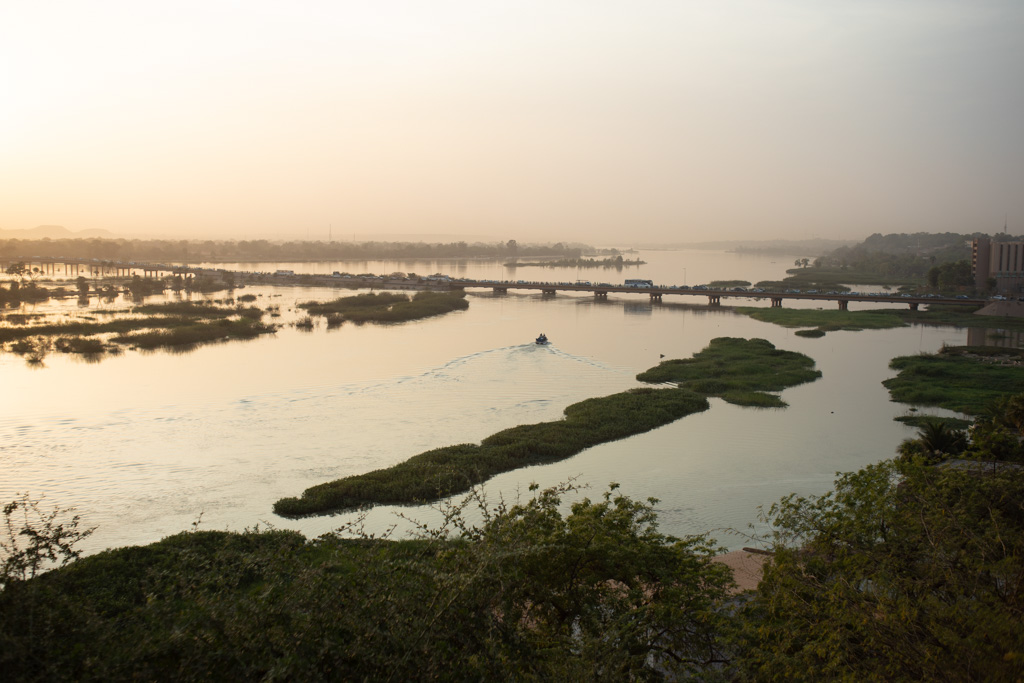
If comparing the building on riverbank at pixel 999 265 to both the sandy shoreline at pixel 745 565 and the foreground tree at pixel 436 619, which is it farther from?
the foreground tree at pixel 436 619

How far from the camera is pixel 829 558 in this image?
7.80 metres

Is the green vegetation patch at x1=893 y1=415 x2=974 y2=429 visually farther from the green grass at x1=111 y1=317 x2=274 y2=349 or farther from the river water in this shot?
the green grass at x1=111 y1=317 x2=274 y2=349

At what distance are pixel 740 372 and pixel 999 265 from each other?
4398 cm

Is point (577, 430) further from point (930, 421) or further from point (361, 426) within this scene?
point (930, 421)

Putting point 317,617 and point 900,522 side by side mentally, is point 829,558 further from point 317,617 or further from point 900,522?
point 317,617

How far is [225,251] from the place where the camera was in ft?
423

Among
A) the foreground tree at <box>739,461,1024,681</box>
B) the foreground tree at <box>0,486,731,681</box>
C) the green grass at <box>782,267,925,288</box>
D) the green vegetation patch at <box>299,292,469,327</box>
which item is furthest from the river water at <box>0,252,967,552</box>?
the green grass at <box>782,267,925,288</box>

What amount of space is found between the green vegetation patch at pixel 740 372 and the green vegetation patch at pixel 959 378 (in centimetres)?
324

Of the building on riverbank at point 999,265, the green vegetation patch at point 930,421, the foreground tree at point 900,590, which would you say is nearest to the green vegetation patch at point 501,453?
the foreground tree at point 900,590

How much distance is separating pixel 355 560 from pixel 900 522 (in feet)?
18.7

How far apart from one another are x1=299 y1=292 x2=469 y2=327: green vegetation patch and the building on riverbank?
131 feet

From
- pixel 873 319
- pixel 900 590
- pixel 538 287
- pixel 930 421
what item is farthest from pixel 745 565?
pixel 538 287

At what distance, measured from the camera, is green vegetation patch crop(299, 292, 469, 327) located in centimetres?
4225

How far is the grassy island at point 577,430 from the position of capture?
13648 millimetres
